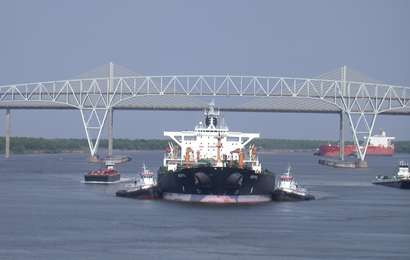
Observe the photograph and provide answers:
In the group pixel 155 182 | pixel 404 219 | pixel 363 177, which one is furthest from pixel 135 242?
pixel 363 177

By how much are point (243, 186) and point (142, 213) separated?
7.38 m

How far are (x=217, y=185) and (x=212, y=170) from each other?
0.71m

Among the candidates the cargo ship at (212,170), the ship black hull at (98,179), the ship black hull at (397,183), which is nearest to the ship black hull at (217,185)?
the cargo ship at (212,170)

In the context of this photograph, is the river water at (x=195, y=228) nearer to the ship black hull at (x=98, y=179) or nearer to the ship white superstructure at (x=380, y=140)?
the ship black hull at (x=98, y=179)

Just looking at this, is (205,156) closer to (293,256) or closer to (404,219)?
(404,219)

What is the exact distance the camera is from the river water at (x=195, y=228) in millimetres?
37938

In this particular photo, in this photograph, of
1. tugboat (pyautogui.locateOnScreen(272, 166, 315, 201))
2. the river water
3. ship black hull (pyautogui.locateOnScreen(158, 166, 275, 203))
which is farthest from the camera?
tugboat (pyautogui.locateOnScreen(272, 166, 315, 201))

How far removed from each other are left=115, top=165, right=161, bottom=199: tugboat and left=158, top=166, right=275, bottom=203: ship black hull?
2434mm

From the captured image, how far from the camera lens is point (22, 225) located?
44.6m

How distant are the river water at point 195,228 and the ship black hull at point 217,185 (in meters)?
0.97

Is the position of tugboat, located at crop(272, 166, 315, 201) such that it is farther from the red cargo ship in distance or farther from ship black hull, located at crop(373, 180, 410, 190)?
the red cargo ship in distance

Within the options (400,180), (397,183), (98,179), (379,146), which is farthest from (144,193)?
(379,146)

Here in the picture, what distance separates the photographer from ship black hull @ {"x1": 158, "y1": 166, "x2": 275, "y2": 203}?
5550 centimetres

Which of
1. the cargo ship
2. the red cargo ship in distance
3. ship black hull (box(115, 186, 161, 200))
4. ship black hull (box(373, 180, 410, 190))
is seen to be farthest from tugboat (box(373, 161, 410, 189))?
the red cargo ship in distance
